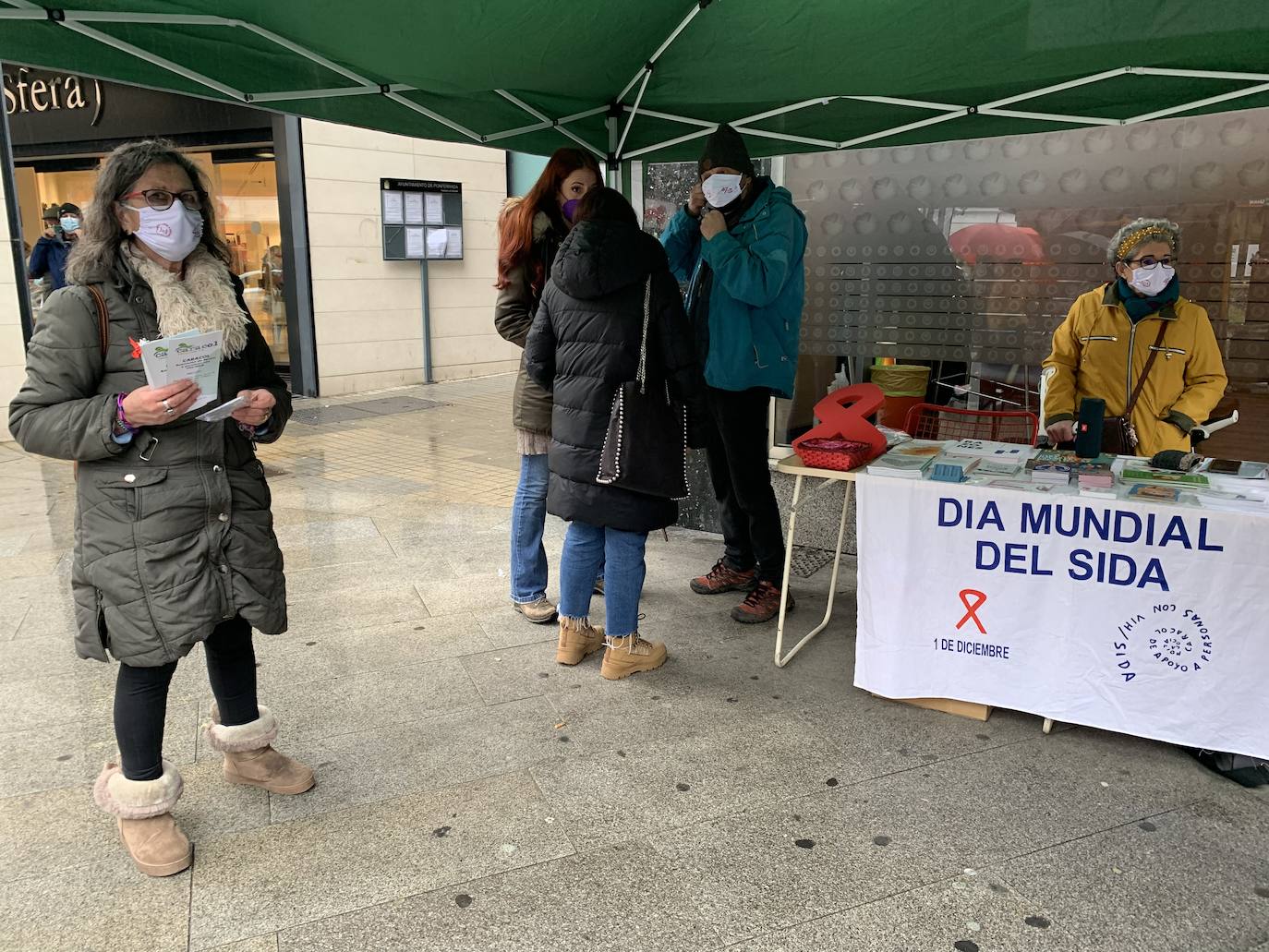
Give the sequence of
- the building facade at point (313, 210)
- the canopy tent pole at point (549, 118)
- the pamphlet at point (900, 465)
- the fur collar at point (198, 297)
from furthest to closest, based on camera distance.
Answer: the building facade at point (313, 210) → the canopy tent pole at point (549, 118) → the pamphlet at point (900, 465) → the fur collar at point (198, 297)

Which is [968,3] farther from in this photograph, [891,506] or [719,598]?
[719,598]

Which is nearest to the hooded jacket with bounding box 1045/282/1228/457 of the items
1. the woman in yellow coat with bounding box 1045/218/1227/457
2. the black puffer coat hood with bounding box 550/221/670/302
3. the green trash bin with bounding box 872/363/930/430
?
the woman in yellow coat with bounding box 1045/218/1227/457

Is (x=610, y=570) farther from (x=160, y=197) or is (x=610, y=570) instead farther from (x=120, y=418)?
(x=160, y=197)

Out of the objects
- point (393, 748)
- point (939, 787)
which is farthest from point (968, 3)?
point (393, 748)

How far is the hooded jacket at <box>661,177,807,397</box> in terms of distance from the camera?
3801 mm

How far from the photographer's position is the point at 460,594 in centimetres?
465

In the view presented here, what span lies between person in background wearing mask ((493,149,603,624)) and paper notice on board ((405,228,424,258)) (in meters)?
7.58

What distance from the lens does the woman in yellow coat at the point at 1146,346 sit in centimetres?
360

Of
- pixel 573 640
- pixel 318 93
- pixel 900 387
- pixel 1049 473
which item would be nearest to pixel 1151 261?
pixel 1049 473

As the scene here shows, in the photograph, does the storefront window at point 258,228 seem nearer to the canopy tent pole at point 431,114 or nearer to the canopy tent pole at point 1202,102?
the canopy tent pole at point 431,114

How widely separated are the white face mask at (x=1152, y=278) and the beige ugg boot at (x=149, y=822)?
12.2 ft

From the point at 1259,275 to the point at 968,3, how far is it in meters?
2.23

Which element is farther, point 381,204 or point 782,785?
point 381,204

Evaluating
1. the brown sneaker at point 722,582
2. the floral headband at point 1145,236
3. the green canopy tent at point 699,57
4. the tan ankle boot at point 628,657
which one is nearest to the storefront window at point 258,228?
the green canopy tent at point 699,57
